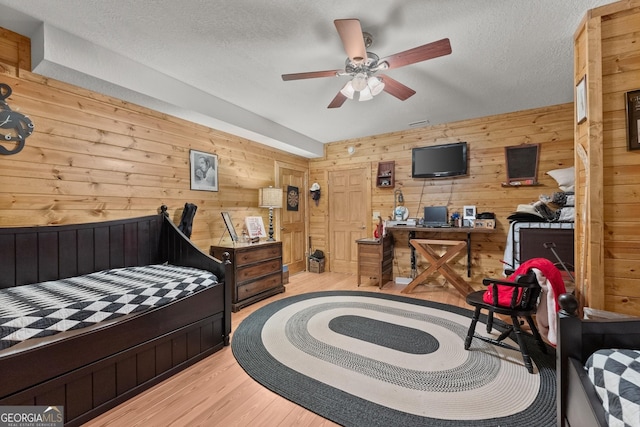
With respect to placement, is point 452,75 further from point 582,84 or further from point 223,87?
point 223,87

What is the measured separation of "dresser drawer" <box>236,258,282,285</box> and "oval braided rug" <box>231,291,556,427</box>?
1.58 ft

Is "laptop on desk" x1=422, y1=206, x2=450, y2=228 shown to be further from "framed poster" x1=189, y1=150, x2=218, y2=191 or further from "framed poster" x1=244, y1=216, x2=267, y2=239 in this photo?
"framed poster" x1=189, y1=150, x2=218, y2=191

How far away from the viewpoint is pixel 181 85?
2.72m

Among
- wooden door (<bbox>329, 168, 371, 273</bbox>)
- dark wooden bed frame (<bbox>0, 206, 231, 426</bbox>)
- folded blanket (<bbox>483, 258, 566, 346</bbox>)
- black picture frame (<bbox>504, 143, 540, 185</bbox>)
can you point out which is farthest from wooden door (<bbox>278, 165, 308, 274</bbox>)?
folded blanket (<bbox>483, 258, 566, 346</bbox>)

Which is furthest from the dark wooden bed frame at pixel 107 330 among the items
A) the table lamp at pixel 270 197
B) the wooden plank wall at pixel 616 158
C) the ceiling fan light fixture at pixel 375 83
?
the wooden plank wall at pixel 616 158

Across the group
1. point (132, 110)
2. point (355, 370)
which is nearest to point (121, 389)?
point (355, 370)

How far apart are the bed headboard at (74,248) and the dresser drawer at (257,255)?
821mm

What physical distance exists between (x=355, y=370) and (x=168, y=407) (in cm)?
121

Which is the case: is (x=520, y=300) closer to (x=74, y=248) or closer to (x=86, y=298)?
(x=86, y=298)

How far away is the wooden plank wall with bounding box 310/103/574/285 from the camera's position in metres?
3.40

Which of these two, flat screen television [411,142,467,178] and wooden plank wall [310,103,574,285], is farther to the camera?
flat screen television [411,142,467,178]

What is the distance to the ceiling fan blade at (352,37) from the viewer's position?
4.99ft

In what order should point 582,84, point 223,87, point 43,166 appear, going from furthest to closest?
1. point 223,87
2. point 43,166
3. point 582,84

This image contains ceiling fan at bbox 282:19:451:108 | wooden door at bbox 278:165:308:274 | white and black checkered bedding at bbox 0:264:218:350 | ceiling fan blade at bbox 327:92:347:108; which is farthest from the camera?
wooden door at bbox 278:165:308:274
